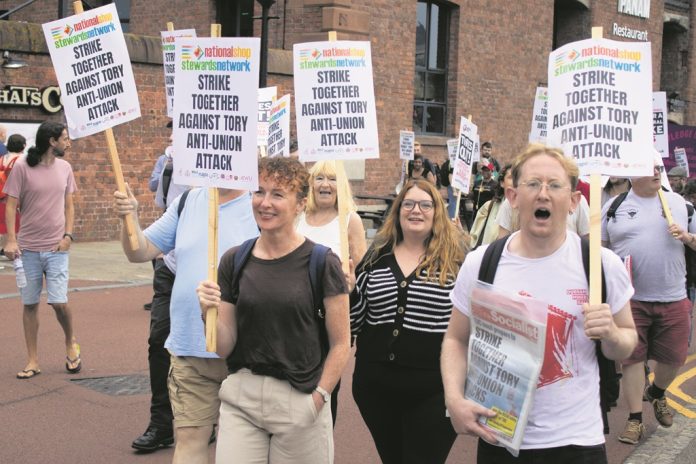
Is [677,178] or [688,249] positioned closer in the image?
[688,249]

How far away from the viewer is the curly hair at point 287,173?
398cm

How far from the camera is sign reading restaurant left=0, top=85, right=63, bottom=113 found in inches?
587

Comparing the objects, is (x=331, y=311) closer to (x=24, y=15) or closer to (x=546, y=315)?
(x=546, y=315)

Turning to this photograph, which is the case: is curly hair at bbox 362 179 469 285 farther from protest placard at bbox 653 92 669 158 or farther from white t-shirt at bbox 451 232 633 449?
protest placard at bbox 653 92 669 158

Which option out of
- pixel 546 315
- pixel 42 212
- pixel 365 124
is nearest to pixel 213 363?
pixel 365 124

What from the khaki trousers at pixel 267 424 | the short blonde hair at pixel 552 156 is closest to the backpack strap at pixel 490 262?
the short blonde hair at pixel 552 156

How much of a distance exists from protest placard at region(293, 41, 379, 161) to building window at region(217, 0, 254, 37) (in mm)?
16706

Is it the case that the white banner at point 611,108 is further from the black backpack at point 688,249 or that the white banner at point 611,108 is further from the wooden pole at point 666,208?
the black backpack at point 688,249

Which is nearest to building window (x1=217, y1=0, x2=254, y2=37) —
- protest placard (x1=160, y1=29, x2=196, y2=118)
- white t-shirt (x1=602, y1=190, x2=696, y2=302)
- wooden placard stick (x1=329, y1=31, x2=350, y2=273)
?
protest placard (x1=160, y1=29, x2=196, y2=118)

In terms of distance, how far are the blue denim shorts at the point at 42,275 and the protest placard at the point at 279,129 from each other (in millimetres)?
2613

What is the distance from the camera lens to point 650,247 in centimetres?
671

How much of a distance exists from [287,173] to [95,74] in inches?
69.4

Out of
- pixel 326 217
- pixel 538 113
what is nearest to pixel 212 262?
pixel 326 217

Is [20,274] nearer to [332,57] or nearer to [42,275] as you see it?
[42,275]
